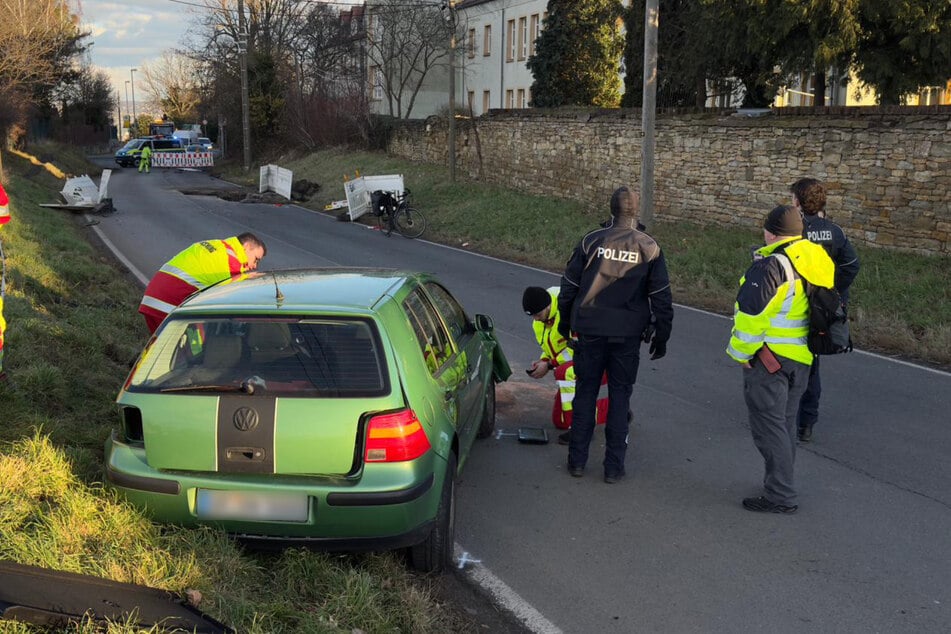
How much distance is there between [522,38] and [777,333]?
4242 centimetres

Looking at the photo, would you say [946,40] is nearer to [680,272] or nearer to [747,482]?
[680,272]

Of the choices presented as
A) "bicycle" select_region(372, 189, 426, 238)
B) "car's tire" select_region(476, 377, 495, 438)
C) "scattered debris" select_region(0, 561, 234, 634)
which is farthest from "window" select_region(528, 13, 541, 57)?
"scattered debris" select_region(0, 561, 234, 634)

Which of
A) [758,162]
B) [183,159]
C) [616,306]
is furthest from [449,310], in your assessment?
[183,159]

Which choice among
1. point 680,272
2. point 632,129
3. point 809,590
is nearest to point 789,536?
point 809,590

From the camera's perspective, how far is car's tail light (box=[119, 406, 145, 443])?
4.14 m

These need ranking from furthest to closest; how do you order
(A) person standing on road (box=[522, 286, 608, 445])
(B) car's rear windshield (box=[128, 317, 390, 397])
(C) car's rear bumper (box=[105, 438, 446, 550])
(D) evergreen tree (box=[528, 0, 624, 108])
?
1. (D) evergreen tree (box=[528, 0, 624, 108])
2. (A) person standing on road (box=[522, 286, 608, 445])
3. (B) car's rear windshield (box=[128, 317, 390, 397])
4. (C) car's rear bumper (box=[105, 438, 446, 550])

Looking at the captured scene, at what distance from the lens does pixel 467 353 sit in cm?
563

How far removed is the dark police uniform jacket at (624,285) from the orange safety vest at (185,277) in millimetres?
2930

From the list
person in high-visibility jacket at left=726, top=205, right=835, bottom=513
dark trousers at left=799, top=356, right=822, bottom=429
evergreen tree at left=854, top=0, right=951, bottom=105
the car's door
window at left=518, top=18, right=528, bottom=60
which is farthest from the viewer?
window at left=518, top=18, right=528, bottom=60

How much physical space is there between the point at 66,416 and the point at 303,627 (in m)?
3.29

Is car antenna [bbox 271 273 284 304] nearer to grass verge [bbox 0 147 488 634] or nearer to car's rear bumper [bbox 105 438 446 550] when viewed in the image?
car's rear bumper [bbox 105 438 446 550]

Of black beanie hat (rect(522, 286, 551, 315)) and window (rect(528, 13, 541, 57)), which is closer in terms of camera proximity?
black beanie hat (rect(522, 286, 551, 315))

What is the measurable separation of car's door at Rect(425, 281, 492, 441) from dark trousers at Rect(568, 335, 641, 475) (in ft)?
2.24

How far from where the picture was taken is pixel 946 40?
14.4 m
